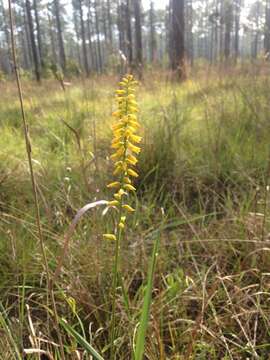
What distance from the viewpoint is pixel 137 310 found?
1.25 m

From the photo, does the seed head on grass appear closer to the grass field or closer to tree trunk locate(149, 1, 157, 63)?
the grass field

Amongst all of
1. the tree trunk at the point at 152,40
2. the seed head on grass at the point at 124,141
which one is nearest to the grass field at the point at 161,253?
the seed head on grass at the point at 124,141

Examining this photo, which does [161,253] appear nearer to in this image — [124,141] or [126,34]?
[124,141]

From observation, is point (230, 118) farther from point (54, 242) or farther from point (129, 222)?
point (54, 242)

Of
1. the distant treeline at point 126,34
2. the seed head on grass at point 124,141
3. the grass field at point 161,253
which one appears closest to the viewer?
the seed head on grass at point 124,141

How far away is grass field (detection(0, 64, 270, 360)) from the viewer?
1106mm

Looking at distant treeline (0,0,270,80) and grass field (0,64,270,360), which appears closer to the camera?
grass field (0,64,270,360)

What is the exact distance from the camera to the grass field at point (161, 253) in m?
1.11

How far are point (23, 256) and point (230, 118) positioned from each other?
7.54 feet

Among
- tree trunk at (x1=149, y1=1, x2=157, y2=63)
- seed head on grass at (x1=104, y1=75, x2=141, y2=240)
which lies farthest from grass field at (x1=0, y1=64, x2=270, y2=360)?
tree trunk at (x1=149, y1=1, x2=157, y2=63)

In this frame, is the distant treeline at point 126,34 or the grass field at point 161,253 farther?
the distant treeline at point 126,34

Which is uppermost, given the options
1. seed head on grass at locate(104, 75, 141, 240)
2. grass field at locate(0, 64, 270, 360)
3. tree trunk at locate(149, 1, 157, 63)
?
tree trunk at locate(149, 1, 157, 63)

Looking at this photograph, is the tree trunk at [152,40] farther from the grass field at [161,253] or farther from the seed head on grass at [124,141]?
the seed head on grass at [124,141]

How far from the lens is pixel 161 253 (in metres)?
1.52
